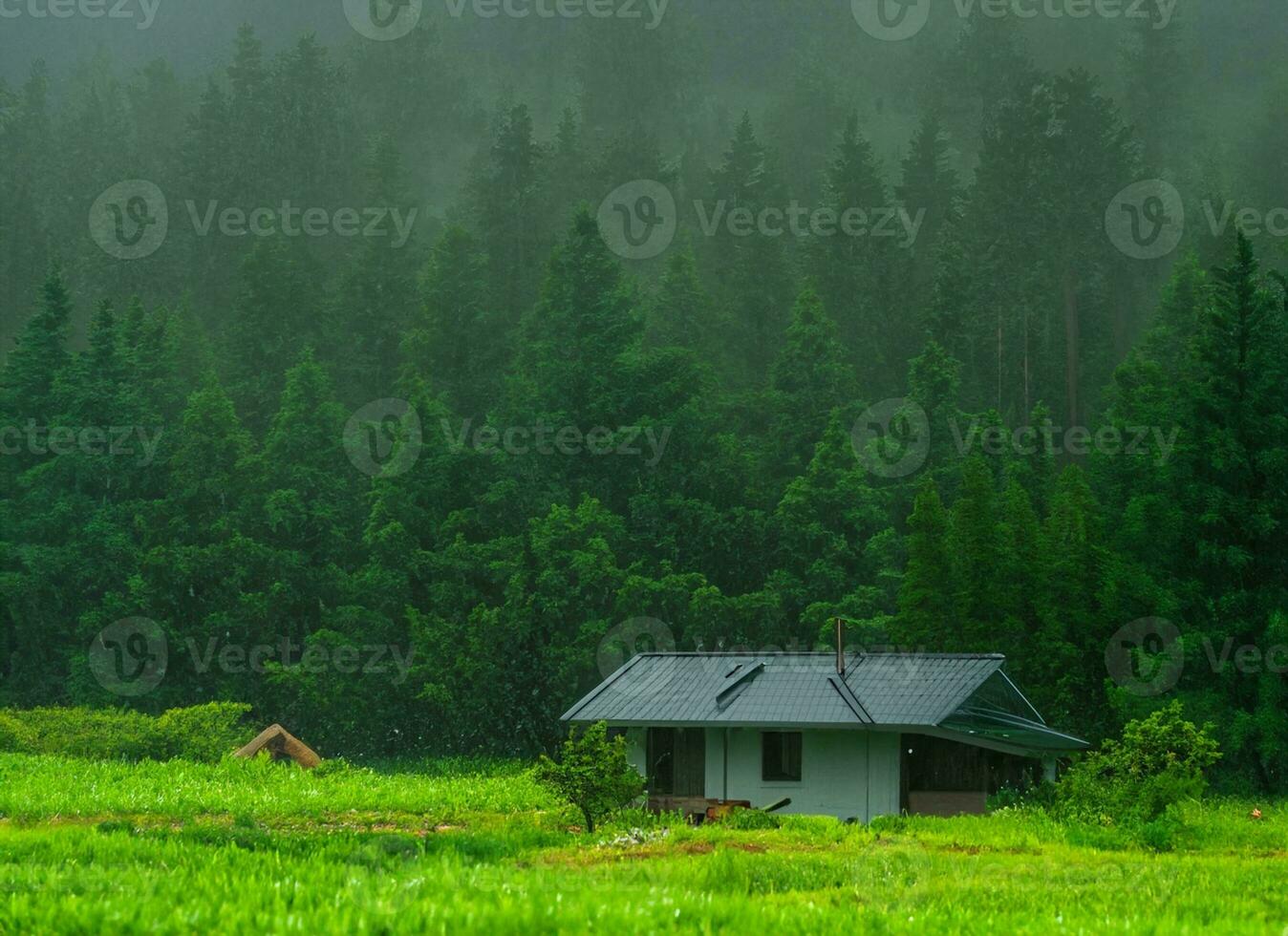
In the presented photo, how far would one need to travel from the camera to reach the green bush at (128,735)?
45.3 meters

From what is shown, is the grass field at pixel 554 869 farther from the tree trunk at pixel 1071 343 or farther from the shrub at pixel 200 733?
the tree trunk at pixel 1071 343

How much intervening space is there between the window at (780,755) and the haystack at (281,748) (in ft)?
55.9

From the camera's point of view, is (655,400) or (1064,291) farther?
(1064,291)

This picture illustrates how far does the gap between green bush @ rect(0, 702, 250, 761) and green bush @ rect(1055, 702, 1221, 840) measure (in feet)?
89.8

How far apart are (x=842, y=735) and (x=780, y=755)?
160cm

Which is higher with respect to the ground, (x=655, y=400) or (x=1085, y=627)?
(x=655, y=400)

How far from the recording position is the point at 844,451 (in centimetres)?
5297

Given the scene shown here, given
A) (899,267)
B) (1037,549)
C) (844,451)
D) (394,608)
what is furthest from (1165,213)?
(394,608)

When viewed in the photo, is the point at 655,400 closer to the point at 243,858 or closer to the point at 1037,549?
the point at 1037,549

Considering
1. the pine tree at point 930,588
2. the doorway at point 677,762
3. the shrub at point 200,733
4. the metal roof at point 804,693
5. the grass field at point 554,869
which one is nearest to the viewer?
the grass field at point 554,869

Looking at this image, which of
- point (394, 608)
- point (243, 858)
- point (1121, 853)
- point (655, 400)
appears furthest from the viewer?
point (655, 400)

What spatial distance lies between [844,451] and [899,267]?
76.9ft

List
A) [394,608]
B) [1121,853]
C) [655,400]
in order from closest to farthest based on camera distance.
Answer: [1121,853] → [394,608] → [655,400]

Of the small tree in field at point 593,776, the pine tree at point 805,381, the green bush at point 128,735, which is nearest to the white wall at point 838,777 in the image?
the small tree in field at point 593,776
